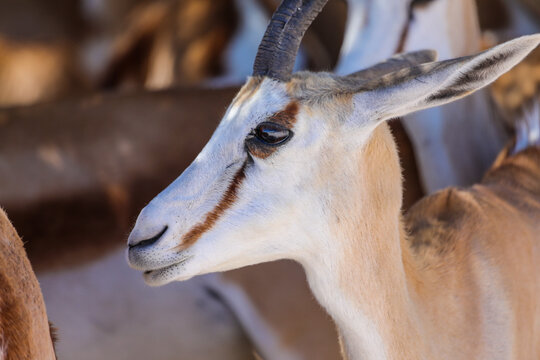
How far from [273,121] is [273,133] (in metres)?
0.03

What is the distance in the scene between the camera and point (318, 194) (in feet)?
5.48

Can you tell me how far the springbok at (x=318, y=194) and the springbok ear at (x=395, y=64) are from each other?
0.75 feet

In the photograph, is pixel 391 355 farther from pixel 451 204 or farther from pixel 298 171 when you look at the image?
pixel 451 204

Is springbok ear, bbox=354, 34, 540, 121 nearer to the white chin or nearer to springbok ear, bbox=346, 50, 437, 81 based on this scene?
springbok ear, bbox=346, 50, 437, 81

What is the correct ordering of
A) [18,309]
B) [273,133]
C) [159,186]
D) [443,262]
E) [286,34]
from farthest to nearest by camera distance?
[159,186] < [443,262] < [286,34] < [273,133] < [18,309]

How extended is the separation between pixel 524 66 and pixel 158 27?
158cm

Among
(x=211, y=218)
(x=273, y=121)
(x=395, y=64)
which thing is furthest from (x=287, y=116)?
(x=395, y=64)

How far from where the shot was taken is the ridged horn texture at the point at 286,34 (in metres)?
1.74

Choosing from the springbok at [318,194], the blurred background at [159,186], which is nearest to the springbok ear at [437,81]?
the springbok at [318,194]

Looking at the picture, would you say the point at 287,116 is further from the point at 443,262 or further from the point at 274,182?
the point at 443,262

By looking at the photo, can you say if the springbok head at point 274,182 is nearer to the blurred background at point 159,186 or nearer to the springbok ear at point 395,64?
the springbok ear at point 395,64

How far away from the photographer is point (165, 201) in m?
1.67

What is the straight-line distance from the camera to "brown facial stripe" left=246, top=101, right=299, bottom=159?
5.39 feet

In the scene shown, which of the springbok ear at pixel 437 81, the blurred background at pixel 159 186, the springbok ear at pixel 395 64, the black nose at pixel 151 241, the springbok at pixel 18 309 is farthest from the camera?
the blurred background at pixel 159 186
